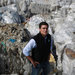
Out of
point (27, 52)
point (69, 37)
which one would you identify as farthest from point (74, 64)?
point (69, 37)

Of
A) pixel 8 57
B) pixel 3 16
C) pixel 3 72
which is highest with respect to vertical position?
pixel 3 16

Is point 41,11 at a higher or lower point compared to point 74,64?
higher

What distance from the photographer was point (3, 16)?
24.5ft

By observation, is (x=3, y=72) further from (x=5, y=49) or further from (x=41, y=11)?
(x=41, y=11)

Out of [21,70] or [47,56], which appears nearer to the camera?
[47,56]

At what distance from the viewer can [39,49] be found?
2.05 metres

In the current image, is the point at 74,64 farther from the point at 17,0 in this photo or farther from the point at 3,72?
the point at 17,0

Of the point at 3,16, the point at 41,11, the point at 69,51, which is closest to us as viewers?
the point at 69,51

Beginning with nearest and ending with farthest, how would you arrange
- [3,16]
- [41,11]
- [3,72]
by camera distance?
[3,72]
[3,16]
[41,11]

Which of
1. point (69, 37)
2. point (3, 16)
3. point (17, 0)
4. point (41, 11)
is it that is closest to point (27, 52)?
point (69, 37)

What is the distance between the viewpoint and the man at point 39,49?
2004 millimetres

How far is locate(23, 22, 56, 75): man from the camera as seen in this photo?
6.57 feet

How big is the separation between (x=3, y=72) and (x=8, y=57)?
1.23 ft

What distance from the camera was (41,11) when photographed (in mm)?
10680
